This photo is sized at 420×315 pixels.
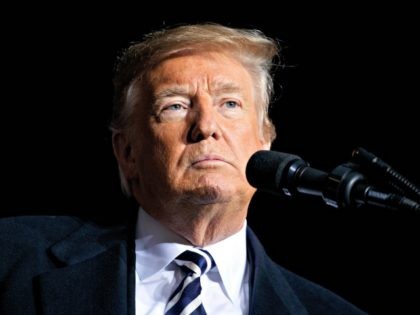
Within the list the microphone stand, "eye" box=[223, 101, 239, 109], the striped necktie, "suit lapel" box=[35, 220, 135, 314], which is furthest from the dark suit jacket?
the microphone stand

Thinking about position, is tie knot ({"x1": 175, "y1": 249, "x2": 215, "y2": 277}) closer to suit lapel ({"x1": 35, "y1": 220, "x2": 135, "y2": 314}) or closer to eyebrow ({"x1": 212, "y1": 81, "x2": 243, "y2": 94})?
suit lapel ({"x1": 35, "y1": 220, "x2": 135, "y2": 314})

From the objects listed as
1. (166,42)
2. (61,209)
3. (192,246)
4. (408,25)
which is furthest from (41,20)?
(408,25)

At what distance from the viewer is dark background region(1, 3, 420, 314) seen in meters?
3.22

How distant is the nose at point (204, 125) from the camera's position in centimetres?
267

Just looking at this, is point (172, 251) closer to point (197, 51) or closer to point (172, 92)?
point (172, 92)

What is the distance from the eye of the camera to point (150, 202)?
2920mm

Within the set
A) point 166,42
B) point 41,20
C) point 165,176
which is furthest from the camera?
point 41,20

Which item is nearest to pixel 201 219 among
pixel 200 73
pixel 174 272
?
pixel 174 272

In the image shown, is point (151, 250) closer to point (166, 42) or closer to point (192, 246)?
point (192, 246)

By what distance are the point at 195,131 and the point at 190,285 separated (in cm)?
61

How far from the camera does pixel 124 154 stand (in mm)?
3109

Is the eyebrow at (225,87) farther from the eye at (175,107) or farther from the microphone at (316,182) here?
the microphone at (316,182)

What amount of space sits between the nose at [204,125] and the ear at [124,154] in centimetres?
43

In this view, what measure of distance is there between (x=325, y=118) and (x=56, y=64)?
4.48ft
